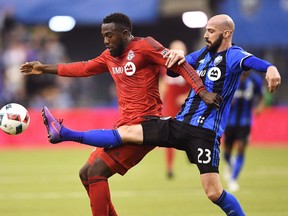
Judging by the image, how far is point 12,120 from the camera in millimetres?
9602

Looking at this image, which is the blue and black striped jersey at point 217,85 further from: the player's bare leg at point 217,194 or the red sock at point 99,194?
the red sock at point 99,194

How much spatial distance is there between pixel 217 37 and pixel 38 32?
58.9 ft

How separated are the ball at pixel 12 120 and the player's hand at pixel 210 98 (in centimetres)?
216

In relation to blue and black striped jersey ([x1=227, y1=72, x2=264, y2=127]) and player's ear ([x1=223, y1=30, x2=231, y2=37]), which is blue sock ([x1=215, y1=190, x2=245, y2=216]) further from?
blue and black striped jersey ([x1=227, y1=72, x2=264, y2=127])

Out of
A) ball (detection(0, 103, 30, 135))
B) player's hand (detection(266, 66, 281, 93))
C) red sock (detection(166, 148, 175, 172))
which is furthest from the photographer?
red sock (detection(166, 148, 175, 172))

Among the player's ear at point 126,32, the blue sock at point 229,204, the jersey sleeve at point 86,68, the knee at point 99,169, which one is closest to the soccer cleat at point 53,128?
the knee at point 99,169

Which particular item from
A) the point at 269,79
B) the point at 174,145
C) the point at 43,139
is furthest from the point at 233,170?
the point at 43,139

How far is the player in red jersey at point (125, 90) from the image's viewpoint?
9.18 meters

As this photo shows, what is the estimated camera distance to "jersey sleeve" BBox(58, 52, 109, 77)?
9.66 meters

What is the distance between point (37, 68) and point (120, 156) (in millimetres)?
1600

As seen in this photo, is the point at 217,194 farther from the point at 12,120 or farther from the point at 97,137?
the point at 12,120

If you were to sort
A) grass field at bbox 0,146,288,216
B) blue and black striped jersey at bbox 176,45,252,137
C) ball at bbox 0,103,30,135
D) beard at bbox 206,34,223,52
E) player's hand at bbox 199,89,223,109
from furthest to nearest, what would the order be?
grass field at bbox 0,146,288,216 < ball at bbox 0,103,30,135 < beard at bbox 206,34,223,52 < blue and black striped jersey at bbox 176,45,252,137 < player's hand at bbox 199,89,223,109

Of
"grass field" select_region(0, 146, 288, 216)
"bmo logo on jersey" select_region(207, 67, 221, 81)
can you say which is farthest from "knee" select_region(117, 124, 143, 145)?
"grass field" select_region(0, 146, 288, 216)

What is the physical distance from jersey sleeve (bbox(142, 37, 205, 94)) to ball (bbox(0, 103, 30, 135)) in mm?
1661
